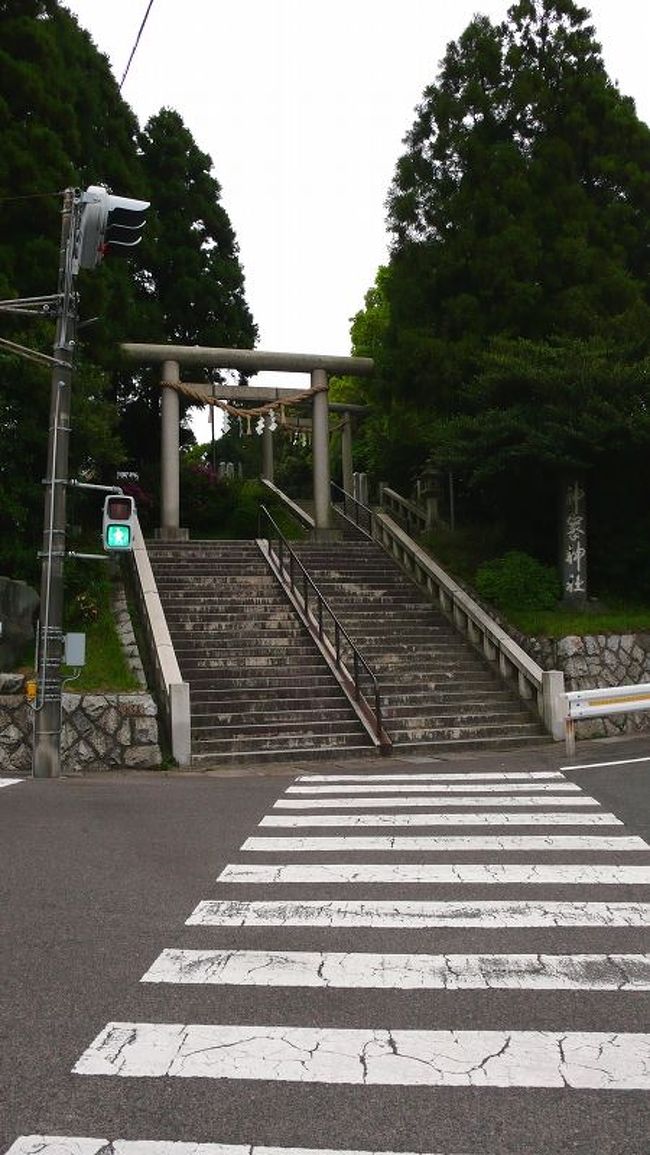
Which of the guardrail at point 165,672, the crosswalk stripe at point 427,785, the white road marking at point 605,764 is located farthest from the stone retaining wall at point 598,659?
the guardrail at point 165,672

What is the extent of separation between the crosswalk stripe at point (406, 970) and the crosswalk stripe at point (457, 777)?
20.9ft

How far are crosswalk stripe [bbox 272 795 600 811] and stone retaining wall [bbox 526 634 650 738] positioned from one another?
749 cm

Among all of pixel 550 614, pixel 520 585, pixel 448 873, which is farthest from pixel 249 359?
pixel 448 873

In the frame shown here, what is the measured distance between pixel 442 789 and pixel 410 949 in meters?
5.55

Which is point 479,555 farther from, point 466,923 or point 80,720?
point 466,923

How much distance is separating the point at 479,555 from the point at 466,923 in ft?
55.5

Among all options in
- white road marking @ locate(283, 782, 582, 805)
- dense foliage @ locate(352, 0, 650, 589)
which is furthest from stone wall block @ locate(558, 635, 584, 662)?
white road marking @ locate(283, 782, 582, 805)

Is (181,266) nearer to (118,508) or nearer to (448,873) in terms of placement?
(118,508)

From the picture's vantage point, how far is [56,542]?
1296 cm

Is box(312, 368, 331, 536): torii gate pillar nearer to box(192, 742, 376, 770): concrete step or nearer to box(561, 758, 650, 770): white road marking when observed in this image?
box(192, 742, 376, 770): concrete step

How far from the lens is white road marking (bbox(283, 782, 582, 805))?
34.3 feet

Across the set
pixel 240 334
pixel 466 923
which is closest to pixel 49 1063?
pixel 466 923

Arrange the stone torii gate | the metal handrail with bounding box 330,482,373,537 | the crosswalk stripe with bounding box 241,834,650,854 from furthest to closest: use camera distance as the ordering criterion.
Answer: the metal handrail with bounding box 330,482,373,537 → the stone torii gate → the crosswalk stripe with bounding box 241,834,650,854

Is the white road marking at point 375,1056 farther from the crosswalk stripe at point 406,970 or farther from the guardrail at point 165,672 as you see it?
the guardrail at point 165,672
